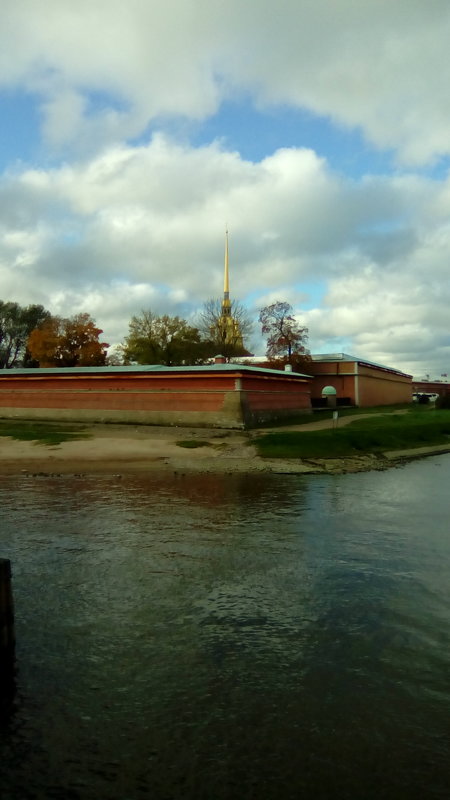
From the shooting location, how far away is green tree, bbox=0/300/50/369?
81.6 meters

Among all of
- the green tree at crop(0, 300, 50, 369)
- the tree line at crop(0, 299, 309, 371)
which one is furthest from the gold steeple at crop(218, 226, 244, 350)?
the green tree at crop(0, 300, 50, 369)

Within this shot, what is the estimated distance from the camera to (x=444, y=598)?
25.8ft

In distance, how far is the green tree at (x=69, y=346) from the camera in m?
62.3

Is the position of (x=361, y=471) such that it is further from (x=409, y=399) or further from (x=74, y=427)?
(x=409, y=399)

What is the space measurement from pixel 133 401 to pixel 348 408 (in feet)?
73.2

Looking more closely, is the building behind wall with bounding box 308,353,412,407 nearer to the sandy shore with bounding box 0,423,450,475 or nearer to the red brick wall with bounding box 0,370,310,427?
the red brick wall with bounding box 0,370,310,427

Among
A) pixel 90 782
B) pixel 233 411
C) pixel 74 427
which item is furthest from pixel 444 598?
pixel 74 427

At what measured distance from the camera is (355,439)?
27.7 metres

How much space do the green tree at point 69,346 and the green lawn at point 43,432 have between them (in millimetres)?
28433

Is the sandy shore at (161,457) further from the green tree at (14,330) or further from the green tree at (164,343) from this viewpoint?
the green tree at (14,330)

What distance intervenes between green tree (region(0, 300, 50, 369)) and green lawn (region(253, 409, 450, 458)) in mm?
57590

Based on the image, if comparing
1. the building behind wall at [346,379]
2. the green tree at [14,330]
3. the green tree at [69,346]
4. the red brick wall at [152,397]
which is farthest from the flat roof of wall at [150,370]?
the green tree at [14,330]

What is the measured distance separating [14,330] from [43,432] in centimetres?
5739

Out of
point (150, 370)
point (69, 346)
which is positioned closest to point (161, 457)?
point (150, 370)
